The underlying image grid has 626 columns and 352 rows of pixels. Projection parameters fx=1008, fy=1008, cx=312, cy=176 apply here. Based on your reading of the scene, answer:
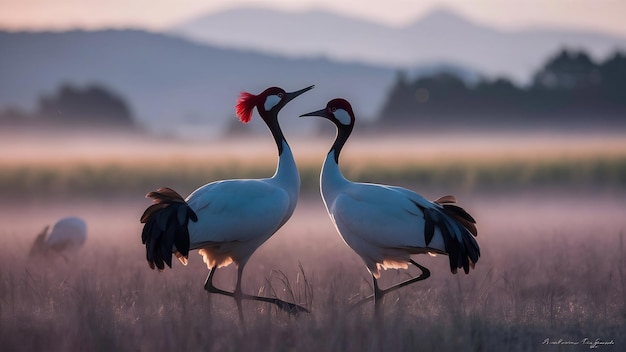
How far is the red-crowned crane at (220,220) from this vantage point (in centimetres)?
826

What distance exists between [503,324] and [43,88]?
234ft

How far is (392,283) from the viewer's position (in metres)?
10.1

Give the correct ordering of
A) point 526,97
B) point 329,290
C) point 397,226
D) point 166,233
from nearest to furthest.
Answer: point 166,233 → point 397,226 → point 329,290 → point 526,97

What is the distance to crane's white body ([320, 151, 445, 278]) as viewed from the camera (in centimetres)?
835

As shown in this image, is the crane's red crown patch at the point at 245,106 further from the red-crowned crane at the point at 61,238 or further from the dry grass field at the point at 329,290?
the red-crowned crane at the point at 61,238

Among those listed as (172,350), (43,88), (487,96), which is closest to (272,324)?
(172,350)

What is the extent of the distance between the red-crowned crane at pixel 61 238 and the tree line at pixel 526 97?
100ft

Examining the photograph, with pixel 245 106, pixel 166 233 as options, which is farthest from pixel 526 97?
pixel 166 233

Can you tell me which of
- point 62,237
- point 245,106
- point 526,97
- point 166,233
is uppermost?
point 526,97

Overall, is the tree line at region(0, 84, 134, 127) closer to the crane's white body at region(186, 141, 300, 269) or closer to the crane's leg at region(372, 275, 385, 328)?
the crane's white body at region(186, 141, 300, 269)

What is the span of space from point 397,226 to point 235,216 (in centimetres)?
138

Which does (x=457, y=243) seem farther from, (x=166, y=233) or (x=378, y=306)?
(x=166, y=233)

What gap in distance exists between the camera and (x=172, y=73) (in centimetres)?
8819

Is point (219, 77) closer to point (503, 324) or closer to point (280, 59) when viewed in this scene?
point (280, 59)
